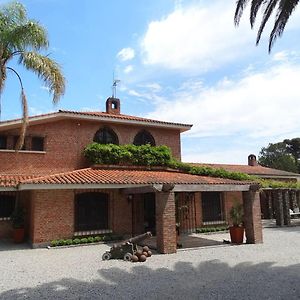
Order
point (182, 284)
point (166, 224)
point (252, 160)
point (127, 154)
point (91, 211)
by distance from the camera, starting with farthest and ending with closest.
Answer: point (252, 160) < point (127, 154) < point (91, 211) < point (166, 224) < point (182, 284)

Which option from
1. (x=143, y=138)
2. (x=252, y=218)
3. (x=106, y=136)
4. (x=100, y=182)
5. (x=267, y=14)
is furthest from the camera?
(x=143, y=138)

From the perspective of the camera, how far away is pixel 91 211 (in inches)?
667

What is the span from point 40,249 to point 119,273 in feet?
19.7

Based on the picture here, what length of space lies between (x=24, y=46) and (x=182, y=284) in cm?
1229

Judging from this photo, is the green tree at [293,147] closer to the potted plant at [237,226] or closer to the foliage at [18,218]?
the potted plant at [237,226]

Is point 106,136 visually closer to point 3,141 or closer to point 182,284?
point 3,141

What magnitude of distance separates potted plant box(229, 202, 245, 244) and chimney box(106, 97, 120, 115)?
11.0m

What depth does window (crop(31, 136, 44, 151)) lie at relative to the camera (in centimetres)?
1792

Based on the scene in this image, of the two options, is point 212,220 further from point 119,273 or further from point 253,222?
point 119,273

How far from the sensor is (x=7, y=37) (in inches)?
578

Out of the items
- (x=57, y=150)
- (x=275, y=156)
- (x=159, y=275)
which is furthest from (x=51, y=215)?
(x=275, y=156)

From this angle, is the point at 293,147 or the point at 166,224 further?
the point at 293,147

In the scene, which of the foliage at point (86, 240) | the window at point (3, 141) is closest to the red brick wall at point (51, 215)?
the foliage at point (86, 240)

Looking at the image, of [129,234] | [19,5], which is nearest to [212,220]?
[129,234]
